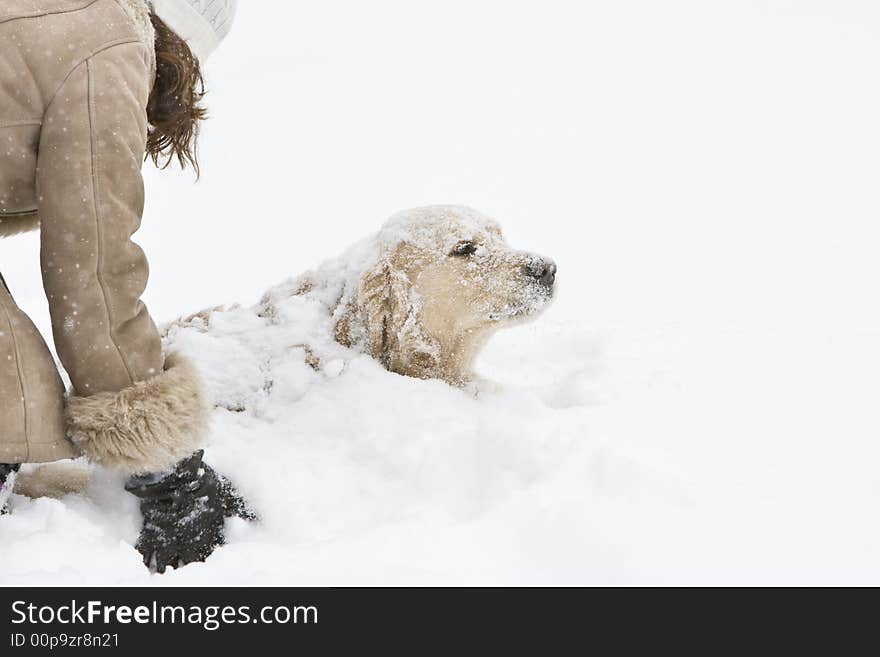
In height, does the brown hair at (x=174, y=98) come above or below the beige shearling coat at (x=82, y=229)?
above

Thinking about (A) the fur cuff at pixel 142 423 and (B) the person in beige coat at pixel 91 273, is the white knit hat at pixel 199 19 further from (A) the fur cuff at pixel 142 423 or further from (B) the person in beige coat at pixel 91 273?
(A) the fur cuff at pixel 142 423

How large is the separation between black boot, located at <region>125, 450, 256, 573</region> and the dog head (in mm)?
1236

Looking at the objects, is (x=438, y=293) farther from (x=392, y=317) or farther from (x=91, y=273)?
(x=91, y=273)

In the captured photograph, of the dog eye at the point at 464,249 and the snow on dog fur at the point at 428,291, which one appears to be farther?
the dog eye at the point at 464,249

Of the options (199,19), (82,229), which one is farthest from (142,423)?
(199,19)

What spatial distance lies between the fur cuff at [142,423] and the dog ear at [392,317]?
124cm

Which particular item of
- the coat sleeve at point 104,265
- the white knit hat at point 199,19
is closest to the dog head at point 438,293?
the white knit hat at point 199,19

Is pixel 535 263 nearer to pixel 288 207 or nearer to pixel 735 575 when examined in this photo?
pixel 735 575

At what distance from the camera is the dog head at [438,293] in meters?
3.50

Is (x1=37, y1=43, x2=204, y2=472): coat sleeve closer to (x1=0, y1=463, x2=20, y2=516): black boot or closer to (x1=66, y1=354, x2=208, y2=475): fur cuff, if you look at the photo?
(x1=66, y1=354, x2=208, y2=475): fur cuff

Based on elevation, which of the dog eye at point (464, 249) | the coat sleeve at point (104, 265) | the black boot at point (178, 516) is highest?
the dog eye at point (464, 249)

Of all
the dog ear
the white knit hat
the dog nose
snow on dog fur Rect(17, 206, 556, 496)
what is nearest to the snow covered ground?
snow on dog fur Rect(17, 206, 556, 496)

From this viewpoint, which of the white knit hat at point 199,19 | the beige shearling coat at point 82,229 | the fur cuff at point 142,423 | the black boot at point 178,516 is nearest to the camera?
the beige shearling coat at point 82,229

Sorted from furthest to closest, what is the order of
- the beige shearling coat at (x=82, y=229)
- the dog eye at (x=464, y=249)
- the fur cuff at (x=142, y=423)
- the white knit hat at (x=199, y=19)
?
the dog eye at (x=464, y=249)
the white knit hat at (x=199, y=19)
the fur cuff at (x=142, y=423)
the beige shearling coat at (x=82, y=229)
